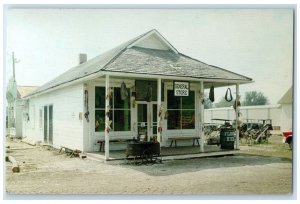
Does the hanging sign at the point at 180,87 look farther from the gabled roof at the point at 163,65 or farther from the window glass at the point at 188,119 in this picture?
the window glass at the point at 188,119

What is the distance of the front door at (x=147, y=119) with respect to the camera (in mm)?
15336

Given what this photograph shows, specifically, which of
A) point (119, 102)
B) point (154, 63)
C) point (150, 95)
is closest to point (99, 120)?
point (119, 102)

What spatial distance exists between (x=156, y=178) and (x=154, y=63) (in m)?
5.53

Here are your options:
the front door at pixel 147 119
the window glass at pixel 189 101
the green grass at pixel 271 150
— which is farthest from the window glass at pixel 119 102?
the green grass at pixel 271 150

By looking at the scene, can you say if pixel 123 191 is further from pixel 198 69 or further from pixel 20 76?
pixel 198 69

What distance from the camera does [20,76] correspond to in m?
12.3

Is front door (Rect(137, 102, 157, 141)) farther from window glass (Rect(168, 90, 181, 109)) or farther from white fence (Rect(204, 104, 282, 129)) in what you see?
white fence (Rect(204, 104, 282, 129))

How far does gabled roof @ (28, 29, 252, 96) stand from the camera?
494 inches

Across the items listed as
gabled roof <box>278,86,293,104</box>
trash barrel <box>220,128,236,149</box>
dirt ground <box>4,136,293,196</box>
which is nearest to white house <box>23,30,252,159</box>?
trash barrel <box>220,128,236,149</box>

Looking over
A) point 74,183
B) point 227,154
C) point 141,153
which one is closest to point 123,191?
point 74,183

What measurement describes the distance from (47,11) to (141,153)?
5.32m

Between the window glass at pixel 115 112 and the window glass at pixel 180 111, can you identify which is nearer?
the window glass at pixel 115 112
